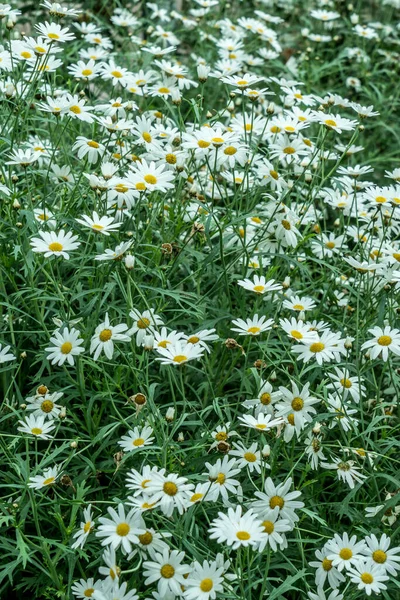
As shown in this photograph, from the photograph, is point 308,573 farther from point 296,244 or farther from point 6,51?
point 6,51

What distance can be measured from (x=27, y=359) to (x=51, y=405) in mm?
406

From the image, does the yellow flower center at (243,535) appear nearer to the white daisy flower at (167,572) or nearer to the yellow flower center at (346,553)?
the white daisy flower at (167,572)

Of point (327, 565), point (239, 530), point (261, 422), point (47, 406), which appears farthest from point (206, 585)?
point (47, 406)

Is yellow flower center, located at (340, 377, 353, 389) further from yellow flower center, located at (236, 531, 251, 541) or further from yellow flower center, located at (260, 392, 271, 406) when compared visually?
yellow flower center, located at (236, 531, 251, 541)

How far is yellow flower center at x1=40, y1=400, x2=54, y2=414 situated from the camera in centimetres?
253

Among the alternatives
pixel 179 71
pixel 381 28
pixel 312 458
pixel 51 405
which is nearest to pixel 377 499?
pixel 312 458

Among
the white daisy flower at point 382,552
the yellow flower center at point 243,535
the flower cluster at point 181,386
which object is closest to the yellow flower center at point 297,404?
the flower cluster at point 181,386

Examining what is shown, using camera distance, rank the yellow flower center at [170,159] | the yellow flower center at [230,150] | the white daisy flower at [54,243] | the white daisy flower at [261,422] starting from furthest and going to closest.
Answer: the yellow flower center at [170,159] < the yellow flower center at [230,150] < the white daisy flower at [54,243] < the white daisy flower at [261,422]

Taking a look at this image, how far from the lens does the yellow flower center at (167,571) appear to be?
209 centimetres

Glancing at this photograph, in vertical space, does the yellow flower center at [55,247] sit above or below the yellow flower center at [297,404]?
above

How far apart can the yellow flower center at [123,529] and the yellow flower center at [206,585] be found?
0.20 metres

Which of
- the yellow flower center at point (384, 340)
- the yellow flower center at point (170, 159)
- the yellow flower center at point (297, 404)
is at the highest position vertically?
the yellow flower center at point (170, 159)

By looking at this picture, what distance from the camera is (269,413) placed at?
2.49m

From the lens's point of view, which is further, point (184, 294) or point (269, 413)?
point (184, 294)
